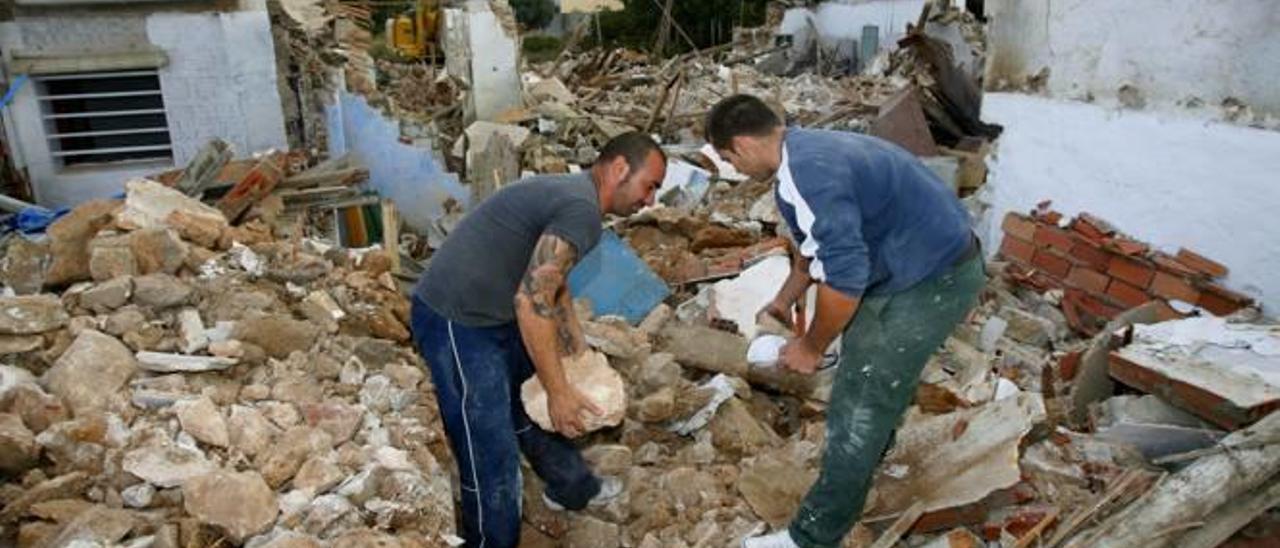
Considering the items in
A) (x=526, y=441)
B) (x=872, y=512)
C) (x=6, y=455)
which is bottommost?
(x=872, y=512)

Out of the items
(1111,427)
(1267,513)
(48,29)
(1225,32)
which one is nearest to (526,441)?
(1111,427)

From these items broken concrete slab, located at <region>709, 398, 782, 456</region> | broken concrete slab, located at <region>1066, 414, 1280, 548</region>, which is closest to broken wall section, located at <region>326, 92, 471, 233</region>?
broken concrete slab, located at <region>709, 398, 782, 456</region>

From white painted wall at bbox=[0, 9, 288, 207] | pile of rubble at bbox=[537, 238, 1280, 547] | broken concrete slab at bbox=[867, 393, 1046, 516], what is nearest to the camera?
pile of rubble at bbox=[537, 238, 1280, 547]

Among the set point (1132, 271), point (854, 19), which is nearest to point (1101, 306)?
point (1132, 271)

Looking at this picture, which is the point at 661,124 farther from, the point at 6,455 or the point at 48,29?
the point at 6,455

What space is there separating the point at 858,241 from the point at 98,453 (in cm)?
288

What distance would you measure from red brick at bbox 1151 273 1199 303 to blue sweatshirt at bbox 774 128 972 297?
7.84 feet

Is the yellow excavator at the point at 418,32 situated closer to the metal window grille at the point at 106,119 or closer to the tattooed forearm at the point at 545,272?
the metal window grille at the point at 106,119

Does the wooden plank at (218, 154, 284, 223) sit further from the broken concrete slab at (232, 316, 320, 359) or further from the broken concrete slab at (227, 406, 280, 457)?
the broken concrete slab at (227, 406, 280, 457)

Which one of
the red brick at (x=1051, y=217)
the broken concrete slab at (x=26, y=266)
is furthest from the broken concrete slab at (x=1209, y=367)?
the broken concrete slab at (x=26, y=266)

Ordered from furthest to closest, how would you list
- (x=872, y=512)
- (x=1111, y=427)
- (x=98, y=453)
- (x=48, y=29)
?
1. (x=48, y=29)
2. (x=1111, y=427)
3. (x=872, y=512)
4. (x=98, y=453)

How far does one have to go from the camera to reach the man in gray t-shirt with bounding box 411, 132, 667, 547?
2.84m

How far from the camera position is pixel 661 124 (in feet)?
36.1

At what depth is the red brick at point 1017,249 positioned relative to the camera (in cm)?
539
